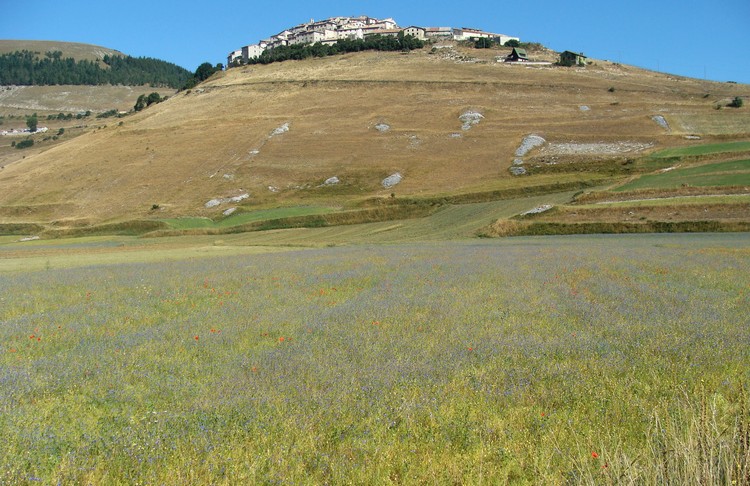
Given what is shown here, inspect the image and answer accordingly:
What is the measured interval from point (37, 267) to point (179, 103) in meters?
121

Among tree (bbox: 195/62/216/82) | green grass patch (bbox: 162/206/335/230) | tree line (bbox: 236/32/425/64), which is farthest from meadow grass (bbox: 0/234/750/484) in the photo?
tree (bbox: 195/62/216/82)

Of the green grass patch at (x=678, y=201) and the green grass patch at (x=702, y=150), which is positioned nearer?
the green grass patch at (x=678, y=201)

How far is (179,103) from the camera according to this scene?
14388 cm

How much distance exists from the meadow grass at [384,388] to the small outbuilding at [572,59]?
5976 inches

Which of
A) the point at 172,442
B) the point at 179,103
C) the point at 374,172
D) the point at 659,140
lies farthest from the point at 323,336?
the point at 179,103

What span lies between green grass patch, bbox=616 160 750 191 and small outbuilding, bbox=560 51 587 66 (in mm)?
94833

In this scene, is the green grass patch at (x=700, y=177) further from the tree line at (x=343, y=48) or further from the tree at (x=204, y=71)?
the tree at (x=204, y=71)

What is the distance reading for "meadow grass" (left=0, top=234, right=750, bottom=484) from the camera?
595 cm

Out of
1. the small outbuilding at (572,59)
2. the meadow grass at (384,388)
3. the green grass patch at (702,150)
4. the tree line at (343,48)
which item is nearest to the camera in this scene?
the meadow grass at (384,388)

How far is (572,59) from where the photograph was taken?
15450 centimetres

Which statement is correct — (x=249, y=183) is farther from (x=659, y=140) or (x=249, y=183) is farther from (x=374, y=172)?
(x=659, y=140)

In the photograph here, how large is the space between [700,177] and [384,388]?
2549 inches

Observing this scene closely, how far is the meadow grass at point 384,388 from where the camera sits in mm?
5945

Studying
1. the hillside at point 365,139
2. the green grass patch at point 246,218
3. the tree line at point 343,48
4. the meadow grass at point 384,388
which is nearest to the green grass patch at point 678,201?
the hillside at point 365,139
